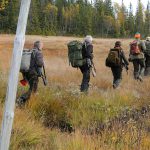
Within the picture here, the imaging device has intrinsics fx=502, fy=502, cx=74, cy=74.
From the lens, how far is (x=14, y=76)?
185 inches

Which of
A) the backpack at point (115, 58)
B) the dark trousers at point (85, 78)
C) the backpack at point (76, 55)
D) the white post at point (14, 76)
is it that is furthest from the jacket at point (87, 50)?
the white post at point (14, 76)

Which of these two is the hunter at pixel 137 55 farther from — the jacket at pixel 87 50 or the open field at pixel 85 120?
the jacket at pixel 87 50

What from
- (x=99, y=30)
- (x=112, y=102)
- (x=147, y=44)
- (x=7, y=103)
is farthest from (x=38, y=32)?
(x=7, y=103)

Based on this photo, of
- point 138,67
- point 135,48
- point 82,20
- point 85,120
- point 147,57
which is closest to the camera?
point 85,120

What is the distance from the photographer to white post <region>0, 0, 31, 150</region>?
15.4 feet

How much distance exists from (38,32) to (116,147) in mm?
86993

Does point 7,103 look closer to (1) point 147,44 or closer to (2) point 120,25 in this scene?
(1) point 147,44

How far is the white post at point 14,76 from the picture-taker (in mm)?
4703

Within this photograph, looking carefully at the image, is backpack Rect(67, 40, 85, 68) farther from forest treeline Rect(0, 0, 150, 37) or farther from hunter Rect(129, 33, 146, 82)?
forest treeline Rect(0, 0, 150, 37)

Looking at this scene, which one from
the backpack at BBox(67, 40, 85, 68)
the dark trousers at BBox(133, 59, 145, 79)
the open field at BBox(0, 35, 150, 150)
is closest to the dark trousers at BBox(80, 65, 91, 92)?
the backpack at BBox(67, 40, 85, 68)

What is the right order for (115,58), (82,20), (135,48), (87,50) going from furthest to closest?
(82,20) < (135,48) < (115,58) < (87,50)

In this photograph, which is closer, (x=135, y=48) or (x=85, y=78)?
(x=85, y=78)

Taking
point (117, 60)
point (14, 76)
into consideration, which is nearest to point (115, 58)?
point (117, 60)

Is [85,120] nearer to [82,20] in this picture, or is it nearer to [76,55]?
[76,55]
